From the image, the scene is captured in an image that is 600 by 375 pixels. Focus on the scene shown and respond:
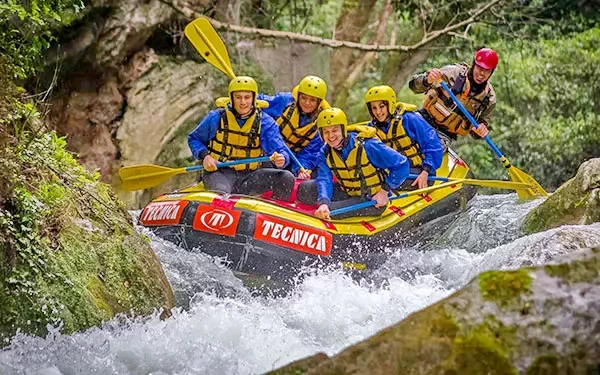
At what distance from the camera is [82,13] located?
29.2ft

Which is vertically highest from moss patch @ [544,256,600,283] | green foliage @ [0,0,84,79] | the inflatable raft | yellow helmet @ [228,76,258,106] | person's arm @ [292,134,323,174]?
green foliage @ [0,0,84,79]

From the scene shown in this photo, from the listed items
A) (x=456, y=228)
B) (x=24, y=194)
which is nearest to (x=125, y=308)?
(x=24, y=194)

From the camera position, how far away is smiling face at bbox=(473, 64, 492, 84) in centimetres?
817

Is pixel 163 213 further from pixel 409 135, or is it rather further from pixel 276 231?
pixel 409 135

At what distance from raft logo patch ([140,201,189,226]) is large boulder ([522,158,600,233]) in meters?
3.36

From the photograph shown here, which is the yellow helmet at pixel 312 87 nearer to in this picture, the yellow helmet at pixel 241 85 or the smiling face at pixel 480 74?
the yellow helmet at pixel 241 85

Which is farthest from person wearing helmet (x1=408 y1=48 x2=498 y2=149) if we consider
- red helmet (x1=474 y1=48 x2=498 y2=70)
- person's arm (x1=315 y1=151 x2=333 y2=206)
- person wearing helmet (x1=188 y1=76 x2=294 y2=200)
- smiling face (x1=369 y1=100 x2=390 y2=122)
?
person wearing helmet (x1=188 y1=76 x2=294 y2=200)

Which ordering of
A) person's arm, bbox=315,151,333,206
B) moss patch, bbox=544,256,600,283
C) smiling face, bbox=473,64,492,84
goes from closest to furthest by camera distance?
moss patch, bbox=544,256,600,283 → person's arm, bbox=315,151,333,206 → smiling face, bbox=473,64,492,84

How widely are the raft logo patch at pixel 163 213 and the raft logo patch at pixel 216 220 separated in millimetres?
189

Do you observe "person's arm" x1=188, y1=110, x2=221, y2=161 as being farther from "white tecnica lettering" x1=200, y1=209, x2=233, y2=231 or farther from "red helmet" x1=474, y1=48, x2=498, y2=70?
"red helmet" x1=474, y1=48, x2=498, y2=70

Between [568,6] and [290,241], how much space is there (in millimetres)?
10723

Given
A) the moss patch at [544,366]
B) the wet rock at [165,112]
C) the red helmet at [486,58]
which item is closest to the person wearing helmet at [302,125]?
the red helmet at [486,58]

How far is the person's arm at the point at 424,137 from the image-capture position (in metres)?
7.55

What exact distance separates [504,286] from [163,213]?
4418 mm
